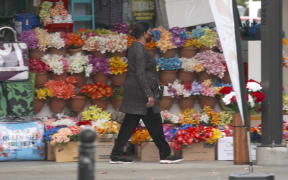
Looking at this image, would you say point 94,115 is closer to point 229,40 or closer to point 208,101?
point 208,101

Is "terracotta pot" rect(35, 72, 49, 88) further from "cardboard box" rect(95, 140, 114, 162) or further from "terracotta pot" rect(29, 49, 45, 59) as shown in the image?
"cardboard box" rect(95, 140, 114, 162)

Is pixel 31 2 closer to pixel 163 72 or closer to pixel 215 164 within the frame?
pixel 163 72

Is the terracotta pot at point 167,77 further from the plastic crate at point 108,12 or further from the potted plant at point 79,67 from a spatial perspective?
the plastic crate at point 108,12

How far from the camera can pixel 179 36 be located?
12391 millimetres

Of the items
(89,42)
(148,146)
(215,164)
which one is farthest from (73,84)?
(215,164)

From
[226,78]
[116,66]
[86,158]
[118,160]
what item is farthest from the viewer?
[226,78]

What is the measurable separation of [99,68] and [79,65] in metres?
0.29

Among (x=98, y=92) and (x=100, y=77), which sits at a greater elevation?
(x=100, y=77)

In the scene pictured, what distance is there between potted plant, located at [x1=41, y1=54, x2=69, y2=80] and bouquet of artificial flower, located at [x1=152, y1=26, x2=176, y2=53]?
1.37 m

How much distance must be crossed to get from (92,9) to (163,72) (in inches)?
60.1

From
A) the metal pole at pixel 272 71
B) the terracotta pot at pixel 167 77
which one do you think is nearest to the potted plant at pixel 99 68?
the terracotta pot at pixel 167 77

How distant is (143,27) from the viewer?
1080cm

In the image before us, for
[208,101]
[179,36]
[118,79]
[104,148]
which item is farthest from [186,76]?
[104,148]

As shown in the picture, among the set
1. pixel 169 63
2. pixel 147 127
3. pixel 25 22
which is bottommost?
pixel 147 127
